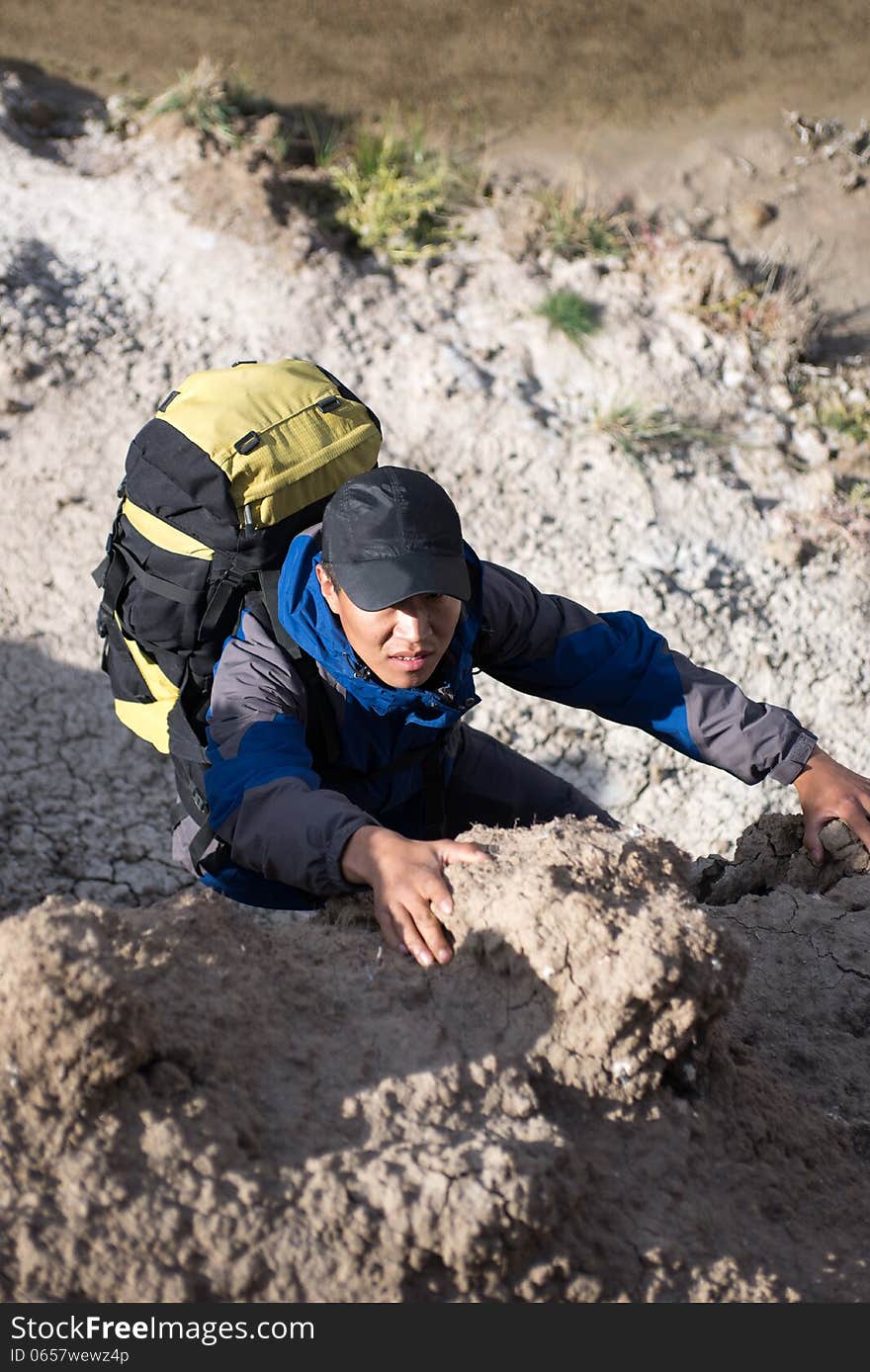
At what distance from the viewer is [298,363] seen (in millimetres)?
3582

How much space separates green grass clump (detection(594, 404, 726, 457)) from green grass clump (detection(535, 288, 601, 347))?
530 mm

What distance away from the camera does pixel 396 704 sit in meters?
2.99

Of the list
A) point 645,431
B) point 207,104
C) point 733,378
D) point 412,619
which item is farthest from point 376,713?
point 207,104

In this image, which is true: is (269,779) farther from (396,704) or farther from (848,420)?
(848,420)

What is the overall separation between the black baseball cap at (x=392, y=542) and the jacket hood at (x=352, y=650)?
14 centimetres

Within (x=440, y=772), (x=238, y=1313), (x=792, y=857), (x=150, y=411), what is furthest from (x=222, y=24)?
(x=238, y=1313)

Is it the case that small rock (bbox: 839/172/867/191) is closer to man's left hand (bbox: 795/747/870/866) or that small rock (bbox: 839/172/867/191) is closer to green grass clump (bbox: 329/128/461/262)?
green grass clump (bbox: 329/128/461/262)

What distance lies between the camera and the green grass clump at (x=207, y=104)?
7.52 meters

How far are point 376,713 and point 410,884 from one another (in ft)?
2.40

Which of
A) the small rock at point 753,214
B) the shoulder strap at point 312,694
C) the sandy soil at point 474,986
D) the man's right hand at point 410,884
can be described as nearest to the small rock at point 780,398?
the sandy soil at point 474,986

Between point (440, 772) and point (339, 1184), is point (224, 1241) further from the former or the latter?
point (440, 772)

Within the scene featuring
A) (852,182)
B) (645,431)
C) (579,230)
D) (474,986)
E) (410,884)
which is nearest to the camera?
(474,986)

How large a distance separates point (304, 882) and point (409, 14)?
28.3 ft

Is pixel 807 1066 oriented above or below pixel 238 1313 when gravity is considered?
below
